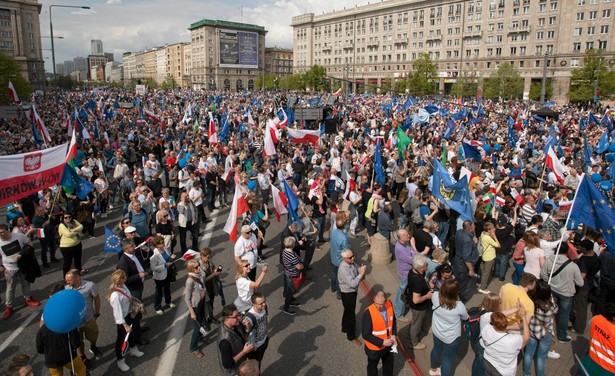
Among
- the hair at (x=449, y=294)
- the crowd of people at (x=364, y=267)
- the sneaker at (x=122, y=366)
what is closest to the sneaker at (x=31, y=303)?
the crowd of people at (x=364, y=267)

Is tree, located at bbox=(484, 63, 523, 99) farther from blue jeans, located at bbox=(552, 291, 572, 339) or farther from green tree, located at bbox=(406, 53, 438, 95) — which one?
blue jeans, located at bbox=(552, 291, 572, 339)

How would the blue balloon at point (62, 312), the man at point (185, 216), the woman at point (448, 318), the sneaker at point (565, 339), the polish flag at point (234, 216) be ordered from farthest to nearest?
the man at point (185, 216), the polish flag at point (234, 216), the sneaker at point (565, 339), the woman at point (448, 318), the blue balloon at point (62, 312)

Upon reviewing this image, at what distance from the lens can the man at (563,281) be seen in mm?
6488

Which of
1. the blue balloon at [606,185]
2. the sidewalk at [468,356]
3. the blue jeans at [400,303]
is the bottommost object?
the sidewalk at [468,356]

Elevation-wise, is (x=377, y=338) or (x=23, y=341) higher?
(x=377, y=338)

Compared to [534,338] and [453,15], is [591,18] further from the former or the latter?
[534,338]

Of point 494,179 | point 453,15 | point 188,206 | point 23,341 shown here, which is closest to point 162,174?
point 188,206

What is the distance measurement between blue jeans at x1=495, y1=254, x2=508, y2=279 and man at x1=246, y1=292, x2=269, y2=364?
5921 millimetres

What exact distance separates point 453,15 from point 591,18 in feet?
89.1

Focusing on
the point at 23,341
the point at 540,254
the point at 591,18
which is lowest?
the point at 23,341

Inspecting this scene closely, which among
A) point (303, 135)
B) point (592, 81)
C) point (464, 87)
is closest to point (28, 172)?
point (303, 135)

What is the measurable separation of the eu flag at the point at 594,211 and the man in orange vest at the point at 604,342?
158 cm

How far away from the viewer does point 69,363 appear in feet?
17.3

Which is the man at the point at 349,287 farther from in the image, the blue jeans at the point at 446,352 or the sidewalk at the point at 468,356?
the blue jeans at the point at 446,352
